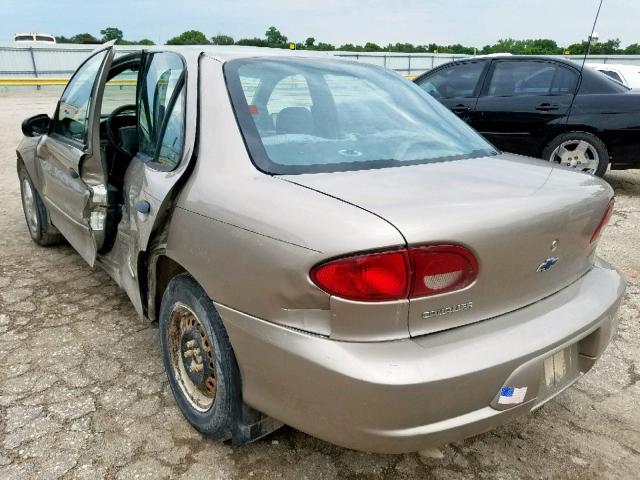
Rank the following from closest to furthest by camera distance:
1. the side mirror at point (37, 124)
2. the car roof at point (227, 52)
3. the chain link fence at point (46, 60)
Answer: the car roof at point (227, 52)
the side mirror at point (37, 124)
the chain link fence at point (46, 60)

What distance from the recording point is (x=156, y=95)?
2611mm

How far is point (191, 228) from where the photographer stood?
6.43ft

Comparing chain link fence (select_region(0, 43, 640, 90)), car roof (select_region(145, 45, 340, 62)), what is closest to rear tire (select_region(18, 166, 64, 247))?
car roof (select_region(145, 45, 340, 62))

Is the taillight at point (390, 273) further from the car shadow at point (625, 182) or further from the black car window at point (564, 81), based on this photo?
the car shadow at point (625, 182)

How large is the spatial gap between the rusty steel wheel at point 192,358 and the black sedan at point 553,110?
5165 millimetres

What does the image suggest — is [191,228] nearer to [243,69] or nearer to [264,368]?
[264,368]

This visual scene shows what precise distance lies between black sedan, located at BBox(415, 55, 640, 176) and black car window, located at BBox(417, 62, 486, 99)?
0.01 m

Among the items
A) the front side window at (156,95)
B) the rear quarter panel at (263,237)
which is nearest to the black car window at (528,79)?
the front side window at (156,95)

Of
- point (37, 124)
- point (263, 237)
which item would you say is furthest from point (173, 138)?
point (37, 124)

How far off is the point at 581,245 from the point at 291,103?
130 cm

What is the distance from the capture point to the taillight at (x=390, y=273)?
1.50m

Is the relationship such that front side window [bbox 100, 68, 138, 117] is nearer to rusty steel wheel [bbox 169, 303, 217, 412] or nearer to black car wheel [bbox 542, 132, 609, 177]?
rusty steel wheel [bbox 169, 303, 217, 412]

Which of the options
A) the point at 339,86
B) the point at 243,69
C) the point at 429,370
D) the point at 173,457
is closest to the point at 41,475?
the point at 173,457

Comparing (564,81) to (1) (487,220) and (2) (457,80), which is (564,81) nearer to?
(2) (457,80)
